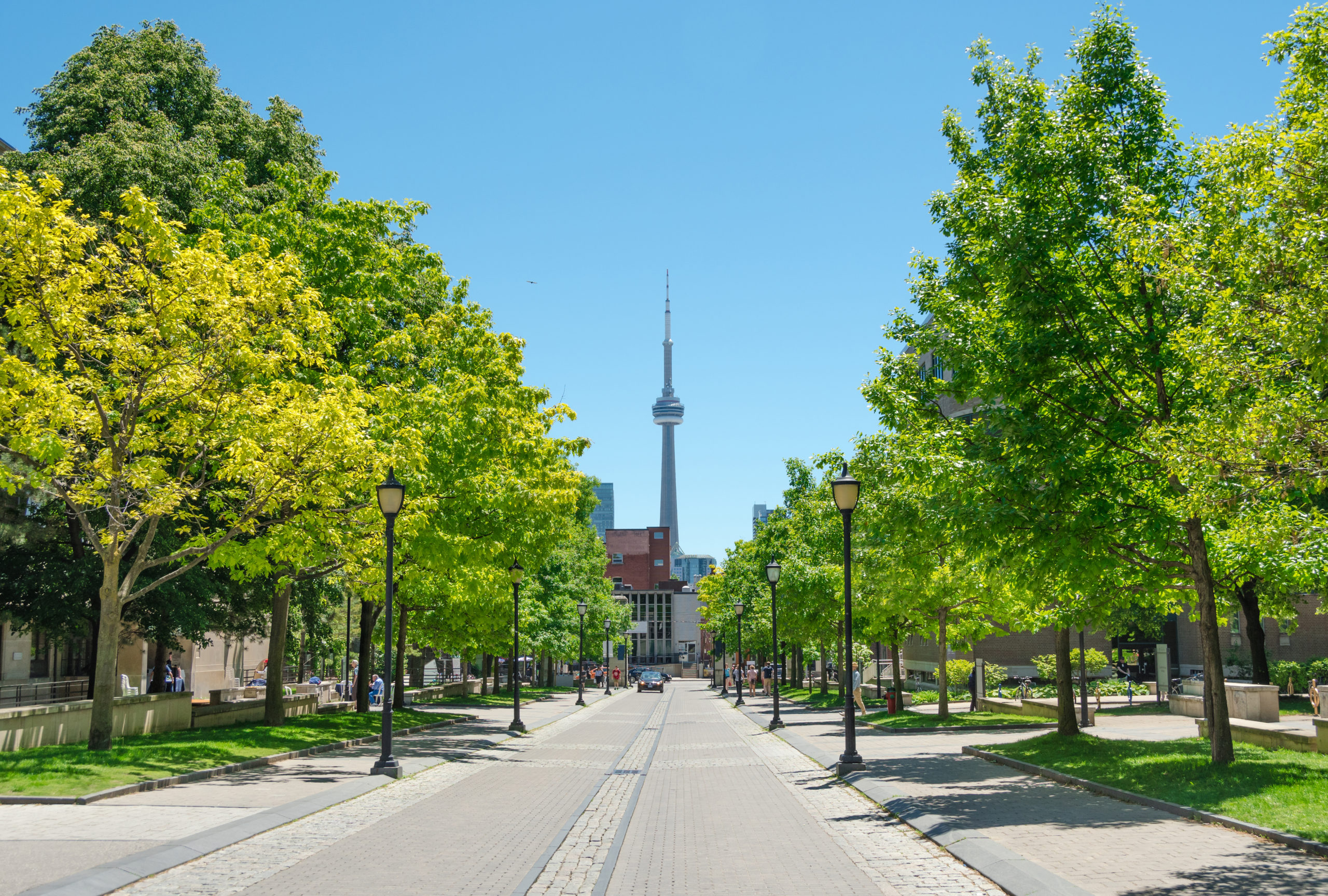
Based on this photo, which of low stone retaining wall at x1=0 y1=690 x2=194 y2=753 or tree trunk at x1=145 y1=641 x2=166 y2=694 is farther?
tree trunk at x1=145 y1=641 x2=166 y2=694

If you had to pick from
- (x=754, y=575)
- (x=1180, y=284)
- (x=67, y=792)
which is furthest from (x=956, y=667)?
(x=67, y=792)

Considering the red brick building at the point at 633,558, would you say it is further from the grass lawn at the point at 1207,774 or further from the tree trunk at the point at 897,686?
the grass lawn at the point at 1207,774

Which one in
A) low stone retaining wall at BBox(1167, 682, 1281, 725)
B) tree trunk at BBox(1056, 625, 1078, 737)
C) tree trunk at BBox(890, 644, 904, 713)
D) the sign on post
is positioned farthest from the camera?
the sign on post

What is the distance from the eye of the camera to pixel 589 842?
11.8 m

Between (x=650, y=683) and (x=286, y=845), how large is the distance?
7180cm

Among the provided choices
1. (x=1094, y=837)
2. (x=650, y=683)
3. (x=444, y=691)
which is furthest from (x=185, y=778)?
(x=650, y=683)

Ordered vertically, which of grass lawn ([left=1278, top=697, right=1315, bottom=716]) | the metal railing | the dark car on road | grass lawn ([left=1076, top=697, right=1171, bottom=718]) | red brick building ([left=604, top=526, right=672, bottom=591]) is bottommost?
the dark car on road

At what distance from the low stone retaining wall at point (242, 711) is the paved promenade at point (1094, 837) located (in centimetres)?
1621

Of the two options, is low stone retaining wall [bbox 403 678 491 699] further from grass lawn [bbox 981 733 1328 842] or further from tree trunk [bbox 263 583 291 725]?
grass lawn [bbox 981 733 1328 842]

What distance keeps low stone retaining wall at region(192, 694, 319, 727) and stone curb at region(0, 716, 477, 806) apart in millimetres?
4068

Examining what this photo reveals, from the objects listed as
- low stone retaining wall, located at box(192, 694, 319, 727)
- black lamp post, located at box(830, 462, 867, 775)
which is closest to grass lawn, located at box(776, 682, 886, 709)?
black lamp post, located at box(830, 462, 867, 775)

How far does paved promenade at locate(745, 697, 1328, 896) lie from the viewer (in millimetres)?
8578

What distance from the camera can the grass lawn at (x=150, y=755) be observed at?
1443 cm

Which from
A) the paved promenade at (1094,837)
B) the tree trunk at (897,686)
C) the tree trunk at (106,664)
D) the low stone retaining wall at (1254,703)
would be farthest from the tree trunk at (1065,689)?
the tree trunk at (106,664)
